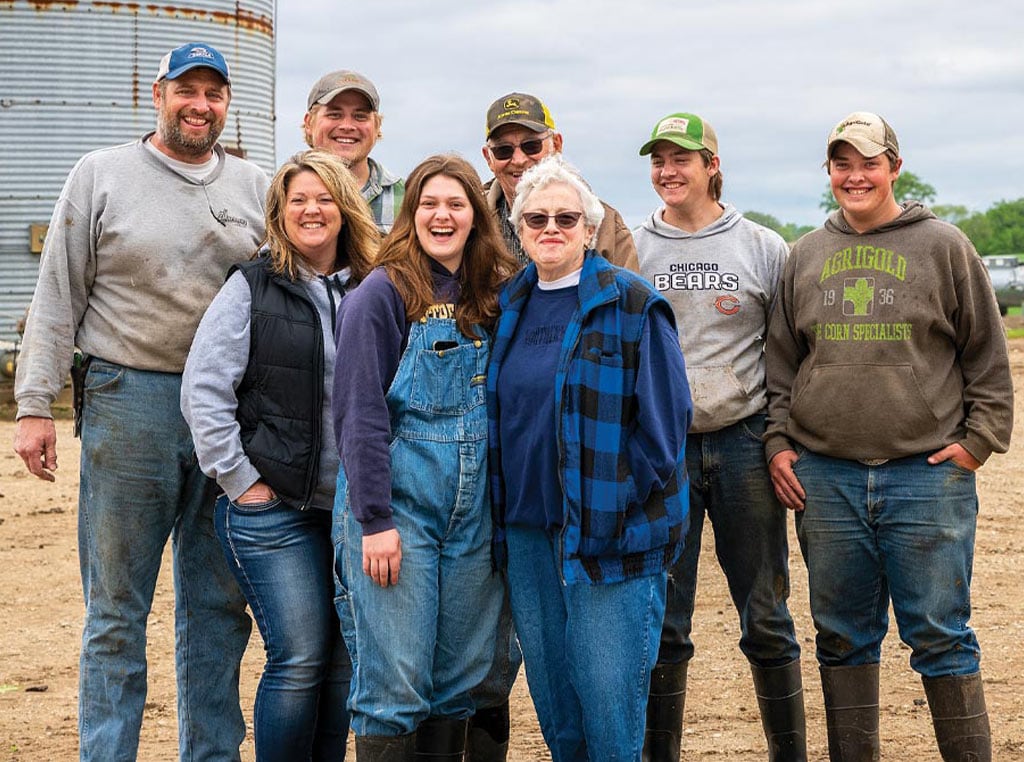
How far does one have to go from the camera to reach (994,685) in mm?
5797

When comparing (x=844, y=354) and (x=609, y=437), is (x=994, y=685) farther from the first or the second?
(x=609, y=437)

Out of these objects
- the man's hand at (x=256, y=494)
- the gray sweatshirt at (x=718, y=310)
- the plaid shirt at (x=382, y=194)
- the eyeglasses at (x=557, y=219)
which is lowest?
the man's hand at (x=256, y=494)

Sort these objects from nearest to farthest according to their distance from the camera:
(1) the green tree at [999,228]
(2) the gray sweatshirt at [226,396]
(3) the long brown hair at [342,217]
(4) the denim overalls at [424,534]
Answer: (4) the denim overalls at [424,534], (2) the gray sweatshirt at [226,396], (3) the long brown hair at [342,217], (1) the green tree at [999,228]

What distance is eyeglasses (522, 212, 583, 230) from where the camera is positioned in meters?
3.66

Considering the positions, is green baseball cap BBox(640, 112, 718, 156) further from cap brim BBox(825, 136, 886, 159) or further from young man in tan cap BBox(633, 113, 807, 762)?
cap brim BBox(825, 136, 886, 159)

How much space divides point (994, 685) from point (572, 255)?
3277 millimetres

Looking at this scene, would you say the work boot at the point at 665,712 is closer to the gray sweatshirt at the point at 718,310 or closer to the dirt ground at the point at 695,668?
the dirt ground at the point at 695,668

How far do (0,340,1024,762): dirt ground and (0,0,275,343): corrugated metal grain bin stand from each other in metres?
5.53

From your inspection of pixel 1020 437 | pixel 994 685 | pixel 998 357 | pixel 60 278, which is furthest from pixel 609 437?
pixel 1020 437

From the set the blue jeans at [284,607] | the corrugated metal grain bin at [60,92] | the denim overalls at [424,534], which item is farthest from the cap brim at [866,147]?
the corrugated metal grain bin at [60,92]

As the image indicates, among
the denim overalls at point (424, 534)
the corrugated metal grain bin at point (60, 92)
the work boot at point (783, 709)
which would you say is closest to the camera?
the denim overalls at point (424, 534)

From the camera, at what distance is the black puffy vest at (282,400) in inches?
153

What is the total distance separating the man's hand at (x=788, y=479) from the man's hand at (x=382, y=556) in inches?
53.5

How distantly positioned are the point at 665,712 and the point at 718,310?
136 cm
